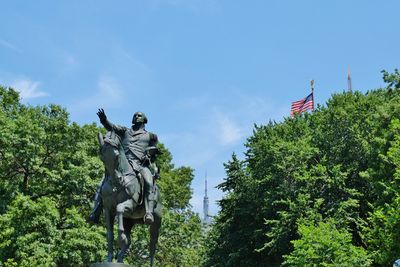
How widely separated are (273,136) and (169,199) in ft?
36.8

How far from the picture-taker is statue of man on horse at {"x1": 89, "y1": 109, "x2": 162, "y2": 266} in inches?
527

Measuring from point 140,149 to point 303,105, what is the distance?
33.0m

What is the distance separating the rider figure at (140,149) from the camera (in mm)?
13859

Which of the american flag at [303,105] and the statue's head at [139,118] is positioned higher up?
the american flag at [303,105]

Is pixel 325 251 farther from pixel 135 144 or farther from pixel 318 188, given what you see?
pixel 135 144

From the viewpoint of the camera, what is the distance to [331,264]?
2952 centimetres

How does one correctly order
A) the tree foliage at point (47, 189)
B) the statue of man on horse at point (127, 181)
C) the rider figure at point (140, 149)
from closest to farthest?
the statue of man on horse at point (127, 181) → the rider figure at point (140, 149) → the tree foliage at point (47, 189)

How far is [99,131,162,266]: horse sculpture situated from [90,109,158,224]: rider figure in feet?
0.69

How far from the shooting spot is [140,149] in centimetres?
1434

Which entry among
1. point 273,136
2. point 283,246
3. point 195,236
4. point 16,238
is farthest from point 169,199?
point 16,238

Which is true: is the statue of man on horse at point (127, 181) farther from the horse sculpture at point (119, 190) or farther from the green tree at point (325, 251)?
the green tree at point (325, 251)

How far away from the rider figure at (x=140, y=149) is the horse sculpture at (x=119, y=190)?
0.69 feet

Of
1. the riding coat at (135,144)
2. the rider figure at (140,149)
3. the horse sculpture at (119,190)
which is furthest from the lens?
the riding coat at (135,144)

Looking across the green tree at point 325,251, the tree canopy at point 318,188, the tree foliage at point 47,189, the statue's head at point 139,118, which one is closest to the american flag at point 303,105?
the tree canopy at point 318,188
